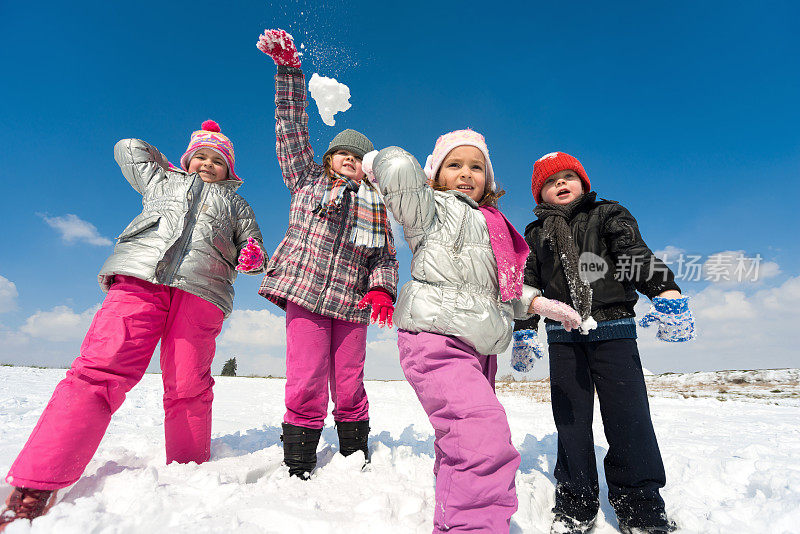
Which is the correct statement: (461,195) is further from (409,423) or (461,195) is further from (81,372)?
(409,423)

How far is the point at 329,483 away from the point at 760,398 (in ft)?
30.6

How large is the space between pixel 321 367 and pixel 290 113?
1.85 meters

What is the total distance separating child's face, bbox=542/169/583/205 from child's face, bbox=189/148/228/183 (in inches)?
99.4

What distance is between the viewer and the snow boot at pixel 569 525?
211 cm

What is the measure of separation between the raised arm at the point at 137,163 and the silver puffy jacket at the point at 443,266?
195 cm

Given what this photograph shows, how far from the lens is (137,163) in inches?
114

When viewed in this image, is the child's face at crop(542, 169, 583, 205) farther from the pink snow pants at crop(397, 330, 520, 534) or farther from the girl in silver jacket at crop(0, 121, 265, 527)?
the girl in silver jacket at crop(0, 121, 265, 527)

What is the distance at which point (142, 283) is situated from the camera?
2.43 m

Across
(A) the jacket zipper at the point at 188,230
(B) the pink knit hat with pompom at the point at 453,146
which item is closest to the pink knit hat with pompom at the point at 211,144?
(A) the jacket zipper at the point at 188,230

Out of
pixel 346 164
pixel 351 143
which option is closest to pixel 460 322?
pixel 346 164

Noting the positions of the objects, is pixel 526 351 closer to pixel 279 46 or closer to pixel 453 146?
pixel 453 146

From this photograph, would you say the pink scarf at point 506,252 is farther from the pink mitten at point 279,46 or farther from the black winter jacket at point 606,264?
the pink mitten at point 279,46

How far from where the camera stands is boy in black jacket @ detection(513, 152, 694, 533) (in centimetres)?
211

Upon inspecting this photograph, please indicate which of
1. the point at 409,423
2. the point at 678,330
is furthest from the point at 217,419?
the point at 678,330
